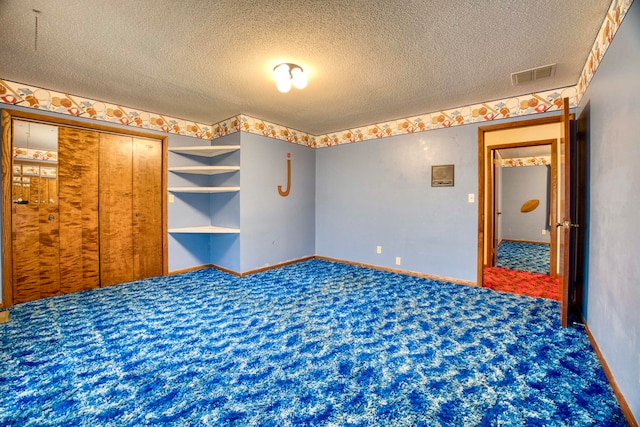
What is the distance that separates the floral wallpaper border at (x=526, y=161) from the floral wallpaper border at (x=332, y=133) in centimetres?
436

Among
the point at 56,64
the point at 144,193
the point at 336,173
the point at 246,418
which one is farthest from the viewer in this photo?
the point at 336,173

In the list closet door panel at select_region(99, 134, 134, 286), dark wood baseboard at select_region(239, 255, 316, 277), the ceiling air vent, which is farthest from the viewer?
dark wood baseboard at select_region(239, 255, 316, 277)

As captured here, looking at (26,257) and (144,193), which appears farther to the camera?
(144,193)

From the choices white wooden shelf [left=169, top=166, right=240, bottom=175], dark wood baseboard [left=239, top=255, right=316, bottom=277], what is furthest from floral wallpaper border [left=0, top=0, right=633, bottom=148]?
dark wood baseboard [left=239, top=255, right=316, bottom=277]

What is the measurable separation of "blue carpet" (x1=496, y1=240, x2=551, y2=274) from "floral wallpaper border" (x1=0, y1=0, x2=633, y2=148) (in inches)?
105

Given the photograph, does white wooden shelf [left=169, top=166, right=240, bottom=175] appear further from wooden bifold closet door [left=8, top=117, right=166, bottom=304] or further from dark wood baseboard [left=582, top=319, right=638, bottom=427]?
dark wood baseboard [left=582, top=319, right=638, bottom=427]

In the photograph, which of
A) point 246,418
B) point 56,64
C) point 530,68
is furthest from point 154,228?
point 530,68

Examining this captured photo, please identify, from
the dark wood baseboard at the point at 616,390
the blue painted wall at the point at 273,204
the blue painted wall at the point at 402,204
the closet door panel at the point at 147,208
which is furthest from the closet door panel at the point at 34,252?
the dark wood baseboard at the point at 616,390

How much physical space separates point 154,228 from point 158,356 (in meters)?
2.56

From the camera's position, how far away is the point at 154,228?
4.09 m

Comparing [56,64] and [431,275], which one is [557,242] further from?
[56,64]

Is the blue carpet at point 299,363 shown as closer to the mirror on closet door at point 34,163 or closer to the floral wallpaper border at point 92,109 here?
the mirror on closet door at point 34,163

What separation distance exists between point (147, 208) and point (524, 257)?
679 cm

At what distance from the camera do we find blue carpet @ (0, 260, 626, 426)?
1.47 meters
